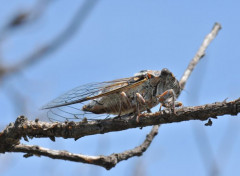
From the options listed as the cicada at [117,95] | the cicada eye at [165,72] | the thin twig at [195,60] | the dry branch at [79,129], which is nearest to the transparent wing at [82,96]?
the cicada at [117,95]

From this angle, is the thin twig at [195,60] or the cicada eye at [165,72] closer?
the cicada eye at [165,72]

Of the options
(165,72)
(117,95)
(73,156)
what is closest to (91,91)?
(117,95)

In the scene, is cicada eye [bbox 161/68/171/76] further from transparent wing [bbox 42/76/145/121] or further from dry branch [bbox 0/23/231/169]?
dry branch [bbox 0/23/231/169]

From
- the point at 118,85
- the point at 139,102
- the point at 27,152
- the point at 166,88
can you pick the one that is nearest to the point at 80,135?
the point at 27,152

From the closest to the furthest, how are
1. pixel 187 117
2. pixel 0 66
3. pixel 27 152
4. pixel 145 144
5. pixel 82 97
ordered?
pixel 187 117, pixel 27 152, pixel 145 144, pixel 0 66, pixel 82 97

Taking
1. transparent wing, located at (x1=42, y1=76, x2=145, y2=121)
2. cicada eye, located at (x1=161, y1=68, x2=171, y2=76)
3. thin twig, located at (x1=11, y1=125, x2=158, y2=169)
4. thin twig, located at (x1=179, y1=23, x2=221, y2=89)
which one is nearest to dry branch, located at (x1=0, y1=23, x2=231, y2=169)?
thin twig, located at (x1=11, y1=125, x2=158, y2=169)

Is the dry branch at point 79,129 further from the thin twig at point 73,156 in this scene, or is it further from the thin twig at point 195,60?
the thin twig at point 195,60

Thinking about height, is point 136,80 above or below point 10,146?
above

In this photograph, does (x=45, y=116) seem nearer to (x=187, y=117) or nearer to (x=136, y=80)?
(x=136, y=80)
